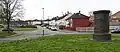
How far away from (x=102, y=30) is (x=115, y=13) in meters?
97.3

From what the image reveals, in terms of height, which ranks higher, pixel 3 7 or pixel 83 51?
pixel 3 7

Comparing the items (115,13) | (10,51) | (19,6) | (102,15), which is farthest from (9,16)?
(115,13)

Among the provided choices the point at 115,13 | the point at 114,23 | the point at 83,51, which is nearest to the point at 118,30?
the point at 114,23

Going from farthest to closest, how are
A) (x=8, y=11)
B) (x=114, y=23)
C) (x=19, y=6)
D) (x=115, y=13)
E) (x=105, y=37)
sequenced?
1. (x=115, y=13)
2. (x=114, y=23)
3. (x=19, y=6)
4. (x=8, y=11)
5. (x=105, y=37)

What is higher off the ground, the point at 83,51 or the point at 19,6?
the point at 19,6

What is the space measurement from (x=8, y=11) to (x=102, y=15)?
37003mm

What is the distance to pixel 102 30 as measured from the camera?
69.5 ft

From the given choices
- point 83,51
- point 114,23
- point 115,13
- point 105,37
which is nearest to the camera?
point 83,51

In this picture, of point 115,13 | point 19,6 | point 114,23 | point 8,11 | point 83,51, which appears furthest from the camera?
point 115,13

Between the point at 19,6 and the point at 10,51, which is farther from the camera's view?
the point at 19,6

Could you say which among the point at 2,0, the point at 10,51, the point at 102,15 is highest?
the point at 2,0

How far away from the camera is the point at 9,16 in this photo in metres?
55.9

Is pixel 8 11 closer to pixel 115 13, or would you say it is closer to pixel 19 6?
pixel 19 6

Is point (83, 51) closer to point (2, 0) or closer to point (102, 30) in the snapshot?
point (102, 30)
